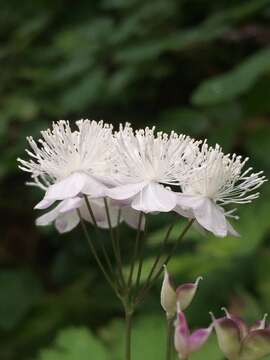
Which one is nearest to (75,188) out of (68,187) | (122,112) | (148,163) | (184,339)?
(68,187)

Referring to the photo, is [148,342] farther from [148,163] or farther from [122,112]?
[122,112]

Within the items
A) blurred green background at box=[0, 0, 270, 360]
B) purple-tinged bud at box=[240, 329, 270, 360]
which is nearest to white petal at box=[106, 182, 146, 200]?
purple-tinged bud at box=[240, 329, 270, 360]

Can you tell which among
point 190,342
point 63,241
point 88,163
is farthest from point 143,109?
point 190,342

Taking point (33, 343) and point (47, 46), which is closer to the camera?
point (33, 343)

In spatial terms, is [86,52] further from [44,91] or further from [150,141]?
[150,141]

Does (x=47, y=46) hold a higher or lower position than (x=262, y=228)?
higher

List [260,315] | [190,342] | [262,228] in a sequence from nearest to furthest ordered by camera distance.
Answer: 1. [190,342]
2. [260,315]
3. [262,228]
